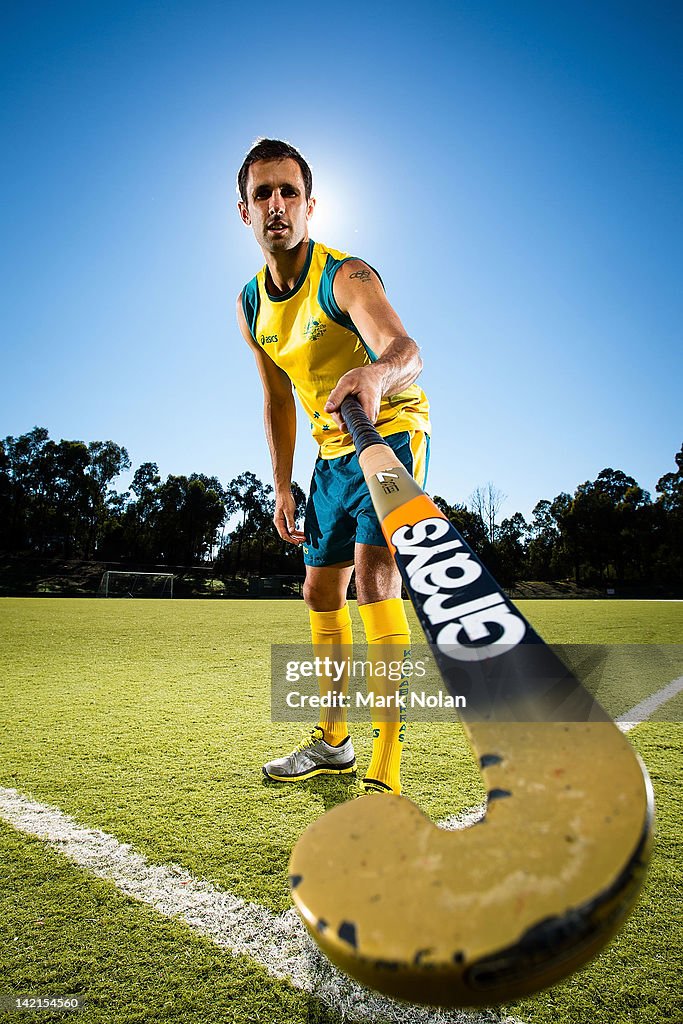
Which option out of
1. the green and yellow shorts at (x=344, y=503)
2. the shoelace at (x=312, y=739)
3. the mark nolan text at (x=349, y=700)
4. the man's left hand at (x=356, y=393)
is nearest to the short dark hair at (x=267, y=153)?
the green and yellow shorts at (x=344, y=503)

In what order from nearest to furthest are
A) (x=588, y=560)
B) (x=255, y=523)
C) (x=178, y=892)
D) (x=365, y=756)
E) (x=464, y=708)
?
1. (x=464, y=708)
2. (x=178, y=892)
3. (x=365, y=756)
4. (x=588, y=560)
5. (x=255, y=523)

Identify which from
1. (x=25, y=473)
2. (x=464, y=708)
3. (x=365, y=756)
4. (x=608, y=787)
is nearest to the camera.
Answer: (x=608, y=787)

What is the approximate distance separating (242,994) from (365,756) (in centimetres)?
176

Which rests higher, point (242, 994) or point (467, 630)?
point (467, 630)

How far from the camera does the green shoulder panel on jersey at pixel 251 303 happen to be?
2.79 meters

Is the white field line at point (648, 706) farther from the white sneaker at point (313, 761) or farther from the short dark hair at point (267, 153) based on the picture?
the short dark hair at point (267, 153)

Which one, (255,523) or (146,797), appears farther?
(255,523)

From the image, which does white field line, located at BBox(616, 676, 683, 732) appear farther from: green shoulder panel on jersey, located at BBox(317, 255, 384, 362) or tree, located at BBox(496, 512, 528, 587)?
tree, located at BBox(496, 512, 528, 587)

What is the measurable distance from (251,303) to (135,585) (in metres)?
26.7

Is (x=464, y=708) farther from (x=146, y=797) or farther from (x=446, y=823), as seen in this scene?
(x=146, y=797)

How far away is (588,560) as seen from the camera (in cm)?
4862

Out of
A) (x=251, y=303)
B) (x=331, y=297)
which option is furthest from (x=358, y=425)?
(x=251, y=303)

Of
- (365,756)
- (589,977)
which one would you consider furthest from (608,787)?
(365,756)

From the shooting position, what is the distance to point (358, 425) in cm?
139
